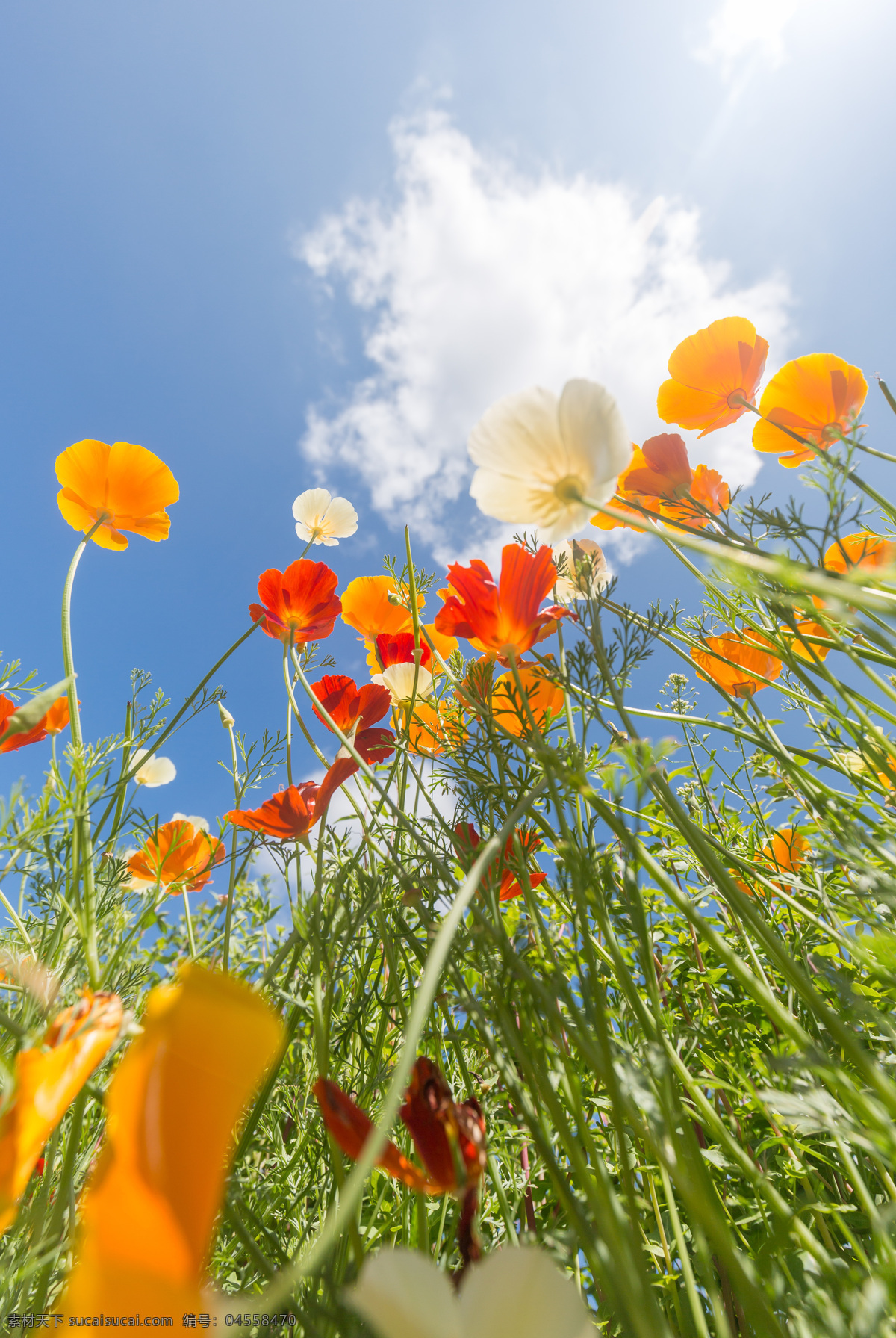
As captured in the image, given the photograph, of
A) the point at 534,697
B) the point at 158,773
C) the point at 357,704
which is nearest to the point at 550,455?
the point at 534,697

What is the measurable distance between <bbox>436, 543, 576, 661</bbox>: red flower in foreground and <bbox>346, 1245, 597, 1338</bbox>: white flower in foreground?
20.1 inches

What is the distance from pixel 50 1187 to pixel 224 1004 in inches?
26.9

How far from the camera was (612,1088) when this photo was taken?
0.30 metres

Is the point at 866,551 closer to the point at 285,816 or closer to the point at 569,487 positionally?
the point at 569,487

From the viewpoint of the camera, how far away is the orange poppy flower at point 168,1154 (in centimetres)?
14

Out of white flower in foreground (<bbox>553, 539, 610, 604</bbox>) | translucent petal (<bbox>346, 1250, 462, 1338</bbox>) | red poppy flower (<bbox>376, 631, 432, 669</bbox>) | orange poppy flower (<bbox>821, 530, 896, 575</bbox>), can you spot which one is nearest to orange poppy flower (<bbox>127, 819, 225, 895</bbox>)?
red poppy flower (<bbox>376, 631, 432, 669</bbox>)

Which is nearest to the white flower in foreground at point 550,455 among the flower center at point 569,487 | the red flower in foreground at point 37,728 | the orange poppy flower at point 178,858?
the flower center at point 569,487

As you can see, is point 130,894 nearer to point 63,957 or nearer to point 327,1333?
point 63,957

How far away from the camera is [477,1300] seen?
0.21m

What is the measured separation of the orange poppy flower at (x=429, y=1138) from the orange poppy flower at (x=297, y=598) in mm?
726

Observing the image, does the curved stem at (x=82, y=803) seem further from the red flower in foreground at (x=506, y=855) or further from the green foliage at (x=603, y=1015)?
the red flower in foreground at (x=506, y=855)

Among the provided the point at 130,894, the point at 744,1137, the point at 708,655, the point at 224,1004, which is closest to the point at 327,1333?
the point at 224,1004

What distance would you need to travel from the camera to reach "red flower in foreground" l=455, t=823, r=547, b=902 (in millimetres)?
583

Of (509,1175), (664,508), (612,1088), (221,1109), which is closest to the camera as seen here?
(221,1109)
